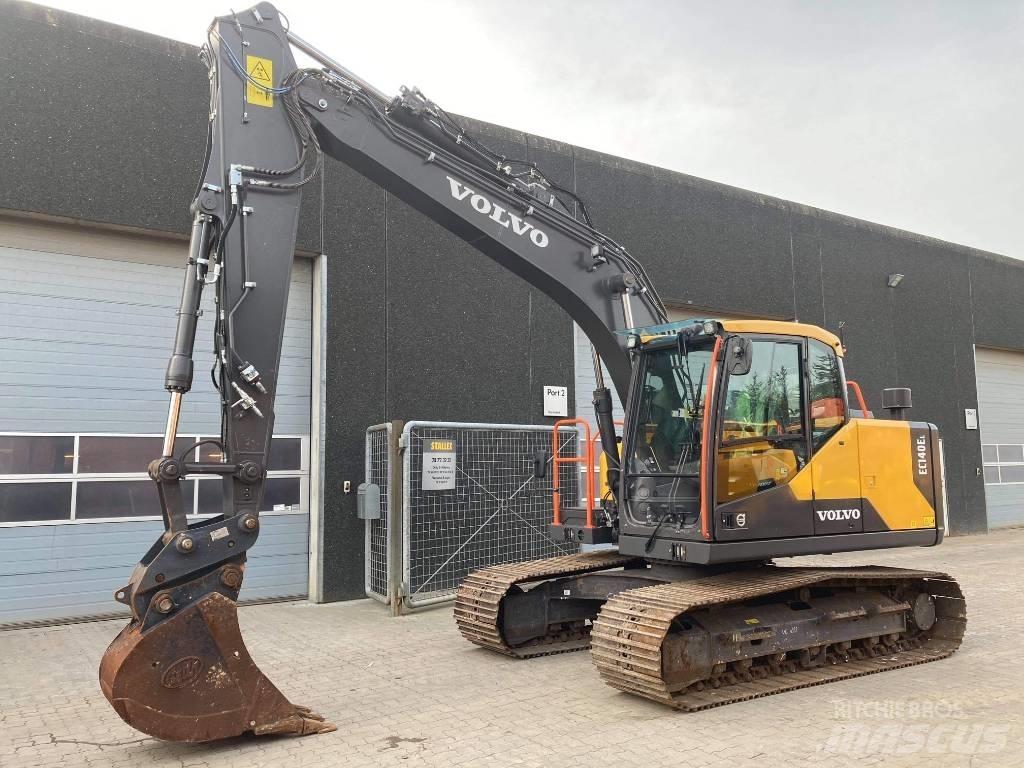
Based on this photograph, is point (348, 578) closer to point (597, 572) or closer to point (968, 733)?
point (597, 572)

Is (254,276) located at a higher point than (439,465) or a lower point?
higher

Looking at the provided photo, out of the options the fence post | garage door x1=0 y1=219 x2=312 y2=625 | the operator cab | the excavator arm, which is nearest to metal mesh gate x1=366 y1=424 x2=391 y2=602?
the fence post

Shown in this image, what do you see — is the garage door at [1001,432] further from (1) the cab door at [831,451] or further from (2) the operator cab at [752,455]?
(1) the cab door at [831,451]

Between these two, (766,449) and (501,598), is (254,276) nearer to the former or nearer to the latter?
(501,598)

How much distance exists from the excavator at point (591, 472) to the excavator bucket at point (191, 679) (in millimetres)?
11

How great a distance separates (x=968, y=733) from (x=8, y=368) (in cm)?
925

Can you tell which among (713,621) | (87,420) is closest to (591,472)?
(713,621)

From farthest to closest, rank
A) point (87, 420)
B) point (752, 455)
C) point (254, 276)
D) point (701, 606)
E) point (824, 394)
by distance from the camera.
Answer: point (87, 420), point (824, 394), point (752, 455), point (701, 606), point (254, 276)

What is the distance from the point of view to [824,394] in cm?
680

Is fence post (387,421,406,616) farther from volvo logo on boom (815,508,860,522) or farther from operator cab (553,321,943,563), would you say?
volvo logo on boom (815,508,860,522)

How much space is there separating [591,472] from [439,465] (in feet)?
9.73

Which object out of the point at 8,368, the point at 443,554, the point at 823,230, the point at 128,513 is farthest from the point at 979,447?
the point at 8,368

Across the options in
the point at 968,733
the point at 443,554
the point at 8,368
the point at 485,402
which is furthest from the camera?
the point at 485,402

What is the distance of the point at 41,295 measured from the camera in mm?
9016
